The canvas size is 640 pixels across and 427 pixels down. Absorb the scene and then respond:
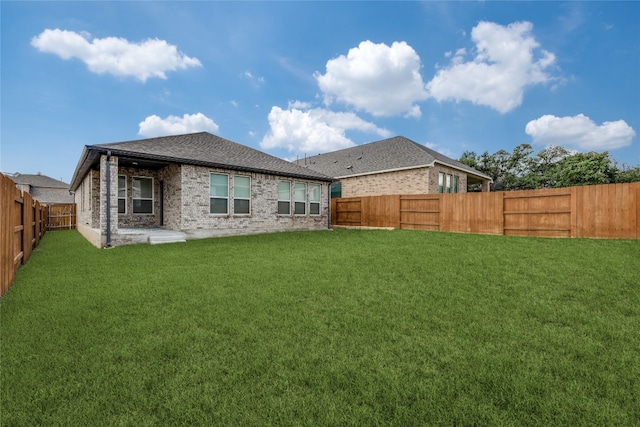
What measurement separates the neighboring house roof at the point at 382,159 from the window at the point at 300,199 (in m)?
7.44

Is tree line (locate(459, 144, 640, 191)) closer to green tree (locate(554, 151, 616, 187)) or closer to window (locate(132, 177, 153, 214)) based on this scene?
green tree (locate(554, 151, 616, 187))

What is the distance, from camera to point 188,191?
11.5 metres

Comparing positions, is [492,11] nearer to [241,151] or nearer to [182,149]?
[241,151]

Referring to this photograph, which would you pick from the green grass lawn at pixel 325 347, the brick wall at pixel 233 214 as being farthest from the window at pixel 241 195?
the green grass lawn at pixel 325 347

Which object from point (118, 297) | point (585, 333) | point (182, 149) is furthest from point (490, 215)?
point (182, 149)

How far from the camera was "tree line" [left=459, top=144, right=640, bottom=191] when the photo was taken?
89.3ft

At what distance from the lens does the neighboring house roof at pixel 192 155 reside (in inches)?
411

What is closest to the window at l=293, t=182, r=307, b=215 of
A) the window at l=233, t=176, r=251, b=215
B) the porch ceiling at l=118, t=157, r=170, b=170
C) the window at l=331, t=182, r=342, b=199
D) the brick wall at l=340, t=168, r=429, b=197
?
the window at l=233, t=176, r=251, b=215

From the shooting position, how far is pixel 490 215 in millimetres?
12000

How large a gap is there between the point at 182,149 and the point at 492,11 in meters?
15.1

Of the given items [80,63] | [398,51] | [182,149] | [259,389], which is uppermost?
[398,51]

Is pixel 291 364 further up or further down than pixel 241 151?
further down

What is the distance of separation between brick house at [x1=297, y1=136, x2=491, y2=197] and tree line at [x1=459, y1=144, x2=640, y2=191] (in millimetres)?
9413

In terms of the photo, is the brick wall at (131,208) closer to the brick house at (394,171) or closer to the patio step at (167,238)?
the patio step at (167,238)
